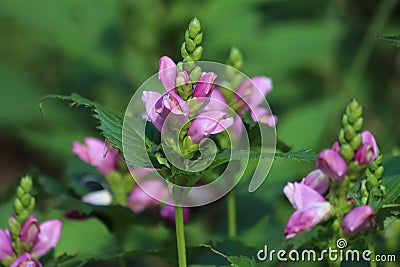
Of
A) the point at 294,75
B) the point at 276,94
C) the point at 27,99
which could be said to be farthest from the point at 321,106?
the point at 27,99

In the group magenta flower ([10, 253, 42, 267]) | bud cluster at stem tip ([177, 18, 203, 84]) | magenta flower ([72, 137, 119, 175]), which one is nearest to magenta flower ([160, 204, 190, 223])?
magenta flower ([72, 137, 119, 175])

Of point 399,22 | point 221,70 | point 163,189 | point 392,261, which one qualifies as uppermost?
point 399,22

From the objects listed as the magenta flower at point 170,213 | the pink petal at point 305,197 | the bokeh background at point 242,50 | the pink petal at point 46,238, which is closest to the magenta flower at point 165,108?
the pink petal at point 305,197

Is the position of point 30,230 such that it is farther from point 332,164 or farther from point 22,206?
point 332,164

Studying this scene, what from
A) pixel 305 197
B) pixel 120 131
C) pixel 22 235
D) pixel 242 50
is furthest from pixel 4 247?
pixel 242 50

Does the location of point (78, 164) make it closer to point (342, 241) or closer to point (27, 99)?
point (342, 241)
